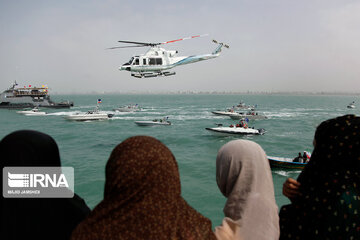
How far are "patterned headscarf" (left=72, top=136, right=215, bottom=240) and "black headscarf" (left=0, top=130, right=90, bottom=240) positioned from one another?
0.37m

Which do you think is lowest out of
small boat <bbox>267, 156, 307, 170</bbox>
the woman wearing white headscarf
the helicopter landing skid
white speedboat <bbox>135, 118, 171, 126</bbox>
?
small boat <bbox>267, 156, 307, 170</bbox>

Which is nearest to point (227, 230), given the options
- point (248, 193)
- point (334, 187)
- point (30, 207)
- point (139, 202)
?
point (248, 193)

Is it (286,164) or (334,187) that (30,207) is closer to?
(334,187)

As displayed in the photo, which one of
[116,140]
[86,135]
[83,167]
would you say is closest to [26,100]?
[86,135]

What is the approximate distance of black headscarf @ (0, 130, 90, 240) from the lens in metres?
1.17

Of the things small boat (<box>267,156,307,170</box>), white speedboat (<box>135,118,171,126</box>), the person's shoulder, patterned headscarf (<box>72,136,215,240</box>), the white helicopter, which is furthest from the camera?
white speedboat (<box>135,118,171,126</box>)

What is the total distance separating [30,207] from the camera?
1221mm

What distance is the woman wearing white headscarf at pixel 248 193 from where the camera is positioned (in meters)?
1.22

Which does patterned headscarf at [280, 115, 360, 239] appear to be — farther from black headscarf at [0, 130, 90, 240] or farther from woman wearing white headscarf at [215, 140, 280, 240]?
black headscarf at [0, 130, 90, 240]

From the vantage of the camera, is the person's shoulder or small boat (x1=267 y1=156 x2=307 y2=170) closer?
the person's shoulder

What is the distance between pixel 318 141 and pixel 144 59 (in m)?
20.0

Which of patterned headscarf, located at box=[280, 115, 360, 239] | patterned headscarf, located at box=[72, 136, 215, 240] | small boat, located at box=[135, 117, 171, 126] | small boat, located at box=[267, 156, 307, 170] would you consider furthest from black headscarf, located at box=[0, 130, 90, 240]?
small boat, located at box=[135, 117, 171, 126]

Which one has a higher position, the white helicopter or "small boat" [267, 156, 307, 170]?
the white helicopter

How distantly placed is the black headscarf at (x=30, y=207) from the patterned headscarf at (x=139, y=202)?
0.37 metres
